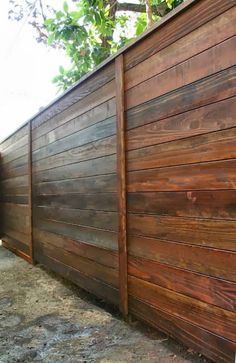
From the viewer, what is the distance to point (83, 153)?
9.66 ft

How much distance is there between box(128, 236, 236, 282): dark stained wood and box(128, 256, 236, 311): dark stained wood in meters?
0.03

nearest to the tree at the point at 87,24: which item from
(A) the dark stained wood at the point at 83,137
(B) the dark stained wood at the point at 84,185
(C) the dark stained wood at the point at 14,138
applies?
(C) the dark stained wood at the point at 14,138

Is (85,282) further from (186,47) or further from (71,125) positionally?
(186,47)

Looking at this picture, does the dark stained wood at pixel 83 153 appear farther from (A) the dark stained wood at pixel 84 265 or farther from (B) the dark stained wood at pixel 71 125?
(A) the dark stained wood at pixel 84 265

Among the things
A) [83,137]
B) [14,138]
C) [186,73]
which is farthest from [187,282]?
[14,138]

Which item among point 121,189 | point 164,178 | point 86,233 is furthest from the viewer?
point 86,233

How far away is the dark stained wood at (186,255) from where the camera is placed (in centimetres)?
159

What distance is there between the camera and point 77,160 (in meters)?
3.05

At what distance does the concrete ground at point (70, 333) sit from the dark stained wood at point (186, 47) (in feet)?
4.87

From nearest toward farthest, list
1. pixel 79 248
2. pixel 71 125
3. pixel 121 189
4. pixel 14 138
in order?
pixel 121 189
pixel 79 248
pixel 71 125
pixel 14 138

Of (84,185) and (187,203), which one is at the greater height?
(84,185)

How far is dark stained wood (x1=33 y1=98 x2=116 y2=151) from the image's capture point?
2.59 metres

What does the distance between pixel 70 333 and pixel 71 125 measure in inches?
68.0

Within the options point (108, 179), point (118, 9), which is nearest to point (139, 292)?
point (108, 179)
